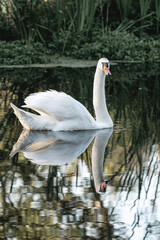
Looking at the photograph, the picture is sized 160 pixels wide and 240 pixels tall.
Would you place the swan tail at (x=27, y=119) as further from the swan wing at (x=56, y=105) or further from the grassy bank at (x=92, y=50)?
the grassy bank at (x=92, y=50)

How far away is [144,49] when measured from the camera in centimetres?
1683

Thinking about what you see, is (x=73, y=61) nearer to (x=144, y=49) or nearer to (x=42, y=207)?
(x=144, y=49)

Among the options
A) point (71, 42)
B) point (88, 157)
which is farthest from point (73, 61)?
point (88, 157)

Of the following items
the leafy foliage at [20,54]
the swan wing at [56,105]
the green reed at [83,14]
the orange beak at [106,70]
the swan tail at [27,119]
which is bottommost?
the swan tail at [27,119]

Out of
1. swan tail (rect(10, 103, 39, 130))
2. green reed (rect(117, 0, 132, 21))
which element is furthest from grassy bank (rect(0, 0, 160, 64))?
swan tail (rect(10, 103, 39, 130))

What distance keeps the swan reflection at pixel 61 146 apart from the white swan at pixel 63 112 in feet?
0.30

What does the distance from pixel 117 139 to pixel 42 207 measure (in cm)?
280

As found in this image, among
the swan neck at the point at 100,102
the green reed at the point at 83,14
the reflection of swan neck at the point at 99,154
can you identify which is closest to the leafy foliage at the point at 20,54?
the green reed at the point at 83,14

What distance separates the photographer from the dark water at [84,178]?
4.58 m

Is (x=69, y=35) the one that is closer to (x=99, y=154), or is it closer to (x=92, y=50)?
(x=92, y=50)

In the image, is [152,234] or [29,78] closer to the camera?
[152,234]

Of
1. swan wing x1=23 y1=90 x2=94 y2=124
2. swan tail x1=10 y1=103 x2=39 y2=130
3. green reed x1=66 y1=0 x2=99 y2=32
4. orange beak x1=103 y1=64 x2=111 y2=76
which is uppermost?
green reed x1=66 y1=0 x2=99 y2=32

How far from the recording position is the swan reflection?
6.61 meters

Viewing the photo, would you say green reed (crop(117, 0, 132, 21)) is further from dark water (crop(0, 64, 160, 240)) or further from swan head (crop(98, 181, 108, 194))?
swan head (crop(98, 181, 108, 194))
